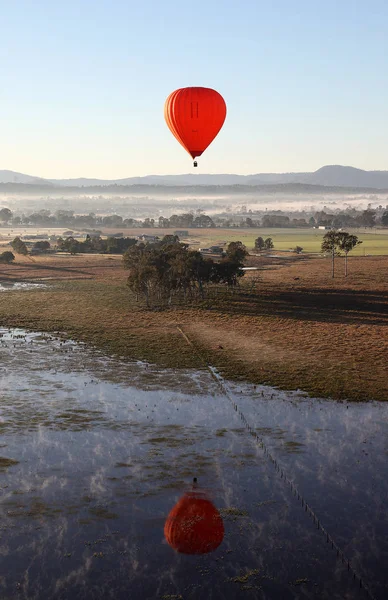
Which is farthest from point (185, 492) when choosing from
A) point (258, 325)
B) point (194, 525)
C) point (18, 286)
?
point (18, 286)

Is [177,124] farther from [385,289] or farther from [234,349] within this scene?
[385,289]

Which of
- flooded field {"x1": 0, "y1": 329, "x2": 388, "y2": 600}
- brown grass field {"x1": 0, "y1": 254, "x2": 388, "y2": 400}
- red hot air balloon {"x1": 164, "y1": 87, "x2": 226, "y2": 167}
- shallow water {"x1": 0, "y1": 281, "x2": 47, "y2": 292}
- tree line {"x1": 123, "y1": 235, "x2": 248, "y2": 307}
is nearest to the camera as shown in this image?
flooded field {"x1": 0, "y1": 329, "x2": 388, "y2": 600}

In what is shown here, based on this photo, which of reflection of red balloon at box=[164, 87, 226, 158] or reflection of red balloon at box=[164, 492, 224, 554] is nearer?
Result: reflection of red balloon at box=[164, 492, 224, 554]

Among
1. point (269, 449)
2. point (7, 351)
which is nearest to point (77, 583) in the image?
point (269, 449)

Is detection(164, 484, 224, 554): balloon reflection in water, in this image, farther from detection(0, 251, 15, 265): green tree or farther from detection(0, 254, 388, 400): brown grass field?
detection(0, 251, 15, 265): green tree

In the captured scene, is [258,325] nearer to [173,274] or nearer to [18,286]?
[173,274]

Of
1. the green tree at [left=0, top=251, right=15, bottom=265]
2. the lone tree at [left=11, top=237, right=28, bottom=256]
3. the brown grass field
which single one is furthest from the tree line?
the lone tree at [left=11, top=237, right=28, bottom=256]

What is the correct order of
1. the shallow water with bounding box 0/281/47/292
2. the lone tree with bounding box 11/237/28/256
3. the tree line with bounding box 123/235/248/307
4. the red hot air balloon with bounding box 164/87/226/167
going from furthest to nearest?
the lone tree with bounding box 11/237/28/256 → the shallow water with bounding box 0/281/47/292 → the tree line with bounding box 123/235/248/307 → the red hot air balloon with bounding box 164/87/226/167
